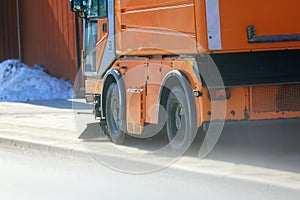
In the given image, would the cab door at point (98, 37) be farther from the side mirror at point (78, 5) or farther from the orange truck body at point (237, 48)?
the orange truck body at point (237, 48)

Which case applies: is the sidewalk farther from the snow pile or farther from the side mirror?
the side mirror

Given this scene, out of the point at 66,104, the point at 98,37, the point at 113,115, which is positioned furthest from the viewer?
the point at 66,104

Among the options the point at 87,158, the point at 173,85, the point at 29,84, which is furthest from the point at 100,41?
the point at 29,84

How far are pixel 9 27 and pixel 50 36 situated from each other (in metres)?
2.50

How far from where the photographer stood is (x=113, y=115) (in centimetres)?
1212

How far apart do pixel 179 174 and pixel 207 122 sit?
0.85 meters

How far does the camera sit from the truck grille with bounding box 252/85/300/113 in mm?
9664

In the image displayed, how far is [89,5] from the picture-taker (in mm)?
12867

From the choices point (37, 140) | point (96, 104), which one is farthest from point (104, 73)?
point (37, 140)

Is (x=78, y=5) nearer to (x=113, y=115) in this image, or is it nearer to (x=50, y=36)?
(x=113, y=115)

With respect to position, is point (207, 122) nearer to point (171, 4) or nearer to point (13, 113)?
point (171, 4)

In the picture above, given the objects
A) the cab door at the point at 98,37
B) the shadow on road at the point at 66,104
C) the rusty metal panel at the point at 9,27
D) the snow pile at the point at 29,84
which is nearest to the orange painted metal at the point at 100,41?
the cab door at the point at 98,37

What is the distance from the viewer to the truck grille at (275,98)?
9.66 metres

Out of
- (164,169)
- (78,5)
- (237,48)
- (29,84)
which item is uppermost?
(78,5)
